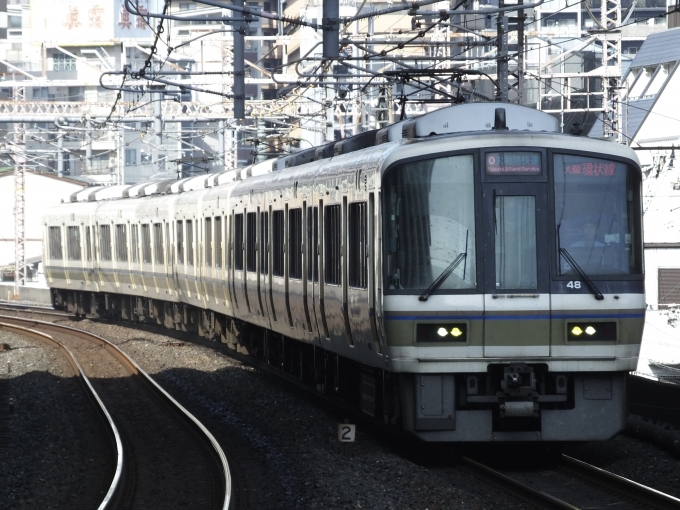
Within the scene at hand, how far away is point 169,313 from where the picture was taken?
82.7 ft

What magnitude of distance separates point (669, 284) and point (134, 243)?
15.7 meters

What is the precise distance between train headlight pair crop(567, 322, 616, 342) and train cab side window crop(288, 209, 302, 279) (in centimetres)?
438

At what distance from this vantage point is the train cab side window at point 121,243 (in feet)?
87.5

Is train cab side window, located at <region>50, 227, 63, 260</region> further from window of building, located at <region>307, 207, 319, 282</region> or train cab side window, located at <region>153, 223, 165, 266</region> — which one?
window of building, located at <region>307, 207, 319, 282</region>

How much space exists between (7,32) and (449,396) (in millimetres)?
93151

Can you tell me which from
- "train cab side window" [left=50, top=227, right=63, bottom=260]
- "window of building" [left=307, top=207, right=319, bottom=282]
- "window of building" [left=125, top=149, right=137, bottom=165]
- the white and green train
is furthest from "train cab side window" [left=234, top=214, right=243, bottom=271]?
"window of building" [left=125, top=149, right=137, bottom=165]

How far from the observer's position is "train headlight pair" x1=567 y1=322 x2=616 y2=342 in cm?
956

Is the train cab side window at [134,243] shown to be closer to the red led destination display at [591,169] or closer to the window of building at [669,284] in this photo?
the window of building at [669,284]

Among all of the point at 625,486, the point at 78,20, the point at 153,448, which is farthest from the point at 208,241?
the point at 78,20

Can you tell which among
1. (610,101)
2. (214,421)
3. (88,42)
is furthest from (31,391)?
(88,42)

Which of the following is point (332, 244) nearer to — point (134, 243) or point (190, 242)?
point (190, 242)

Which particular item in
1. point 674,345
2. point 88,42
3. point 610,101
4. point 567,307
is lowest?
point 674,345

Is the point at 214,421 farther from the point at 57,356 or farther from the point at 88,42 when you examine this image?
the point at 88,42

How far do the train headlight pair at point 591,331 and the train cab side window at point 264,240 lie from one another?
248 inches
